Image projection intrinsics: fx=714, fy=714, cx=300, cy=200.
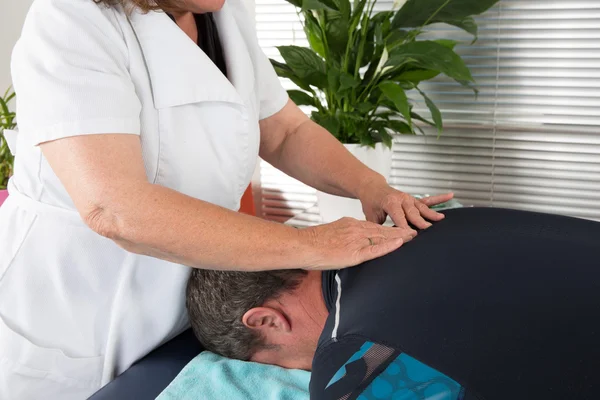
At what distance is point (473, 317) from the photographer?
1.09m

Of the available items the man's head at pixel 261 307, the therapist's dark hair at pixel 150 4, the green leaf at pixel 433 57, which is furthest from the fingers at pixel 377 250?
the green leaf at pixel 433 57

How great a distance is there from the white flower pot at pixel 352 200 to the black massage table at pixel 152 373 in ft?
3.40

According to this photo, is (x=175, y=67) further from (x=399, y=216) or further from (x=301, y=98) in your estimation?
(x=301, y=98)

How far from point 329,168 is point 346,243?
0.45m

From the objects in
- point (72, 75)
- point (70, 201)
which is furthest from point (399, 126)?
point (72, 75)

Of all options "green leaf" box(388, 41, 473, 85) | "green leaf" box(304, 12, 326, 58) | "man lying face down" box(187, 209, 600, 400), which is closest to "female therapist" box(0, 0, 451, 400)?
"man lying face down" box(187, 209, 600, 400)

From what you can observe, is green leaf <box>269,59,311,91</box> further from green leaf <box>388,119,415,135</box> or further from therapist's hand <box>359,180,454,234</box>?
therapist's hand <box>359,180,454,234</box>

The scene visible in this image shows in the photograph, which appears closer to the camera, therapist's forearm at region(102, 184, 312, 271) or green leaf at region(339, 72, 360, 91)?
therapist's forearm at region(102, 184, 312, 271)

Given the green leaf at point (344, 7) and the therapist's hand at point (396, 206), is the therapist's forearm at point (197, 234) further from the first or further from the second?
the green leaf at point (344, 7)

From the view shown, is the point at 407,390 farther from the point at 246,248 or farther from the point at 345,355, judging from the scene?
the point at 246,248

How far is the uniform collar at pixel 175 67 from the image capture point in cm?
137

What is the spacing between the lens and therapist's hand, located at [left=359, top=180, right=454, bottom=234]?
59.0 inches

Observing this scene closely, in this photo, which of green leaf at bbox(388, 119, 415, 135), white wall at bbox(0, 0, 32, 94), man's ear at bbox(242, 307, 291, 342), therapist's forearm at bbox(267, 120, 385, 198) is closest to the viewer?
man's ear at bbox(242, 307, 291, 342)

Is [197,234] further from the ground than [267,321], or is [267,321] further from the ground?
[197,234]
